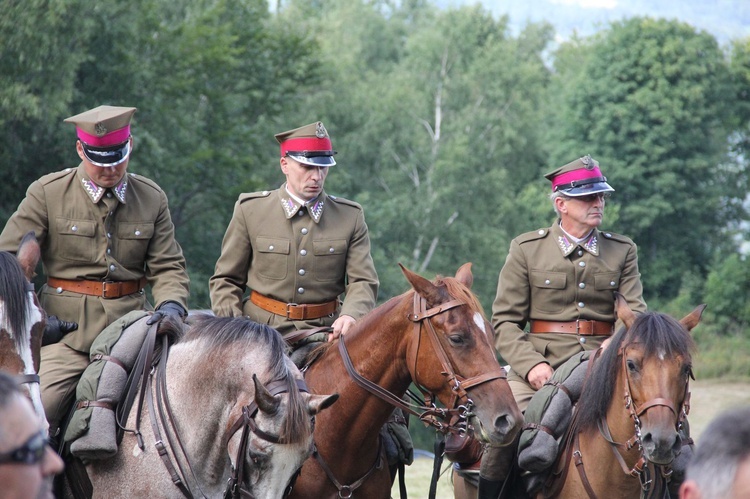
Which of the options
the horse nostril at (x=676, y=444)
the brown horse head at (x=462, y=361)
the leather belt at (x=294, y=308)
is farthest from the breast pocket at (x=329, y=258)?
the horse nostril at (x=676, y=444)

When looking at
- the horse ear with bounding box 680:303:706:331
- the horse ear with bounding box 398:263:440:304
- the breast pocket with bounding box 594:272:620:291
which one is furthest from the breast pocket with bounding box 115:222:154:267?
the horse ear with bounding box 680:303:706:331

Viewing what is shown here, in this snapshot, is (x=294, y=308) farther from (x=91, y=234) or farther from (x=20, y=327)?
(x=20, y=327)

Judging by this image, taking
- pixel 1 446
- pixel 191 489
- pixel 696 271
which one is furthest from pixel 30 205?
pixel 696 271

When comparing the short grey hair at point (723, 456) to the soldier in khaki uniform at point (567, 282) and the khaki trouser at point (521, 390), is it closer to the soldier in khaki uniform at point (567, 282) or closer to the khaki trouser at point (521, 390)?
the khaki trouser at point (521, 390)

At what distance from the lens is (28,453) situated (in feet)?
7.68

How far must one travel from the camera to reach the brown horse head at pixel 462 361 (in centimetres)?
566

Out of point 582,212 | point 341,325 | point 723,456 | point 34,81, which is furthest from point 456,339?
point 34,81

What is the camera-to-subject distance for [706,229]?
42.8m

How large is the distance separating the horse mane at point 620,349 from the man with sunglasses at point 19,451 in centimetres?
422

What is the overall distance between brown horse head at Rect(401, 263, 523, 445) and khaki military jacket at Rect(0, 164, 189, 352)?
1.55 m

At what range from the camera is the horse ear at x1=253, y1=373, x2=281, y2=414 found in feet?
16.1

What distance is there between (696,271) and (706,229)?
5.68 feet

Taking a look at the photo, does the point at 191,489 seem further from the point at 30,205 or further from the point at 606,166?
the point at 606,166

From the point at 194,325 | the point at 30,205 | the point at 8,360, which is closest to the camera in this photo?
the point at 8,360
